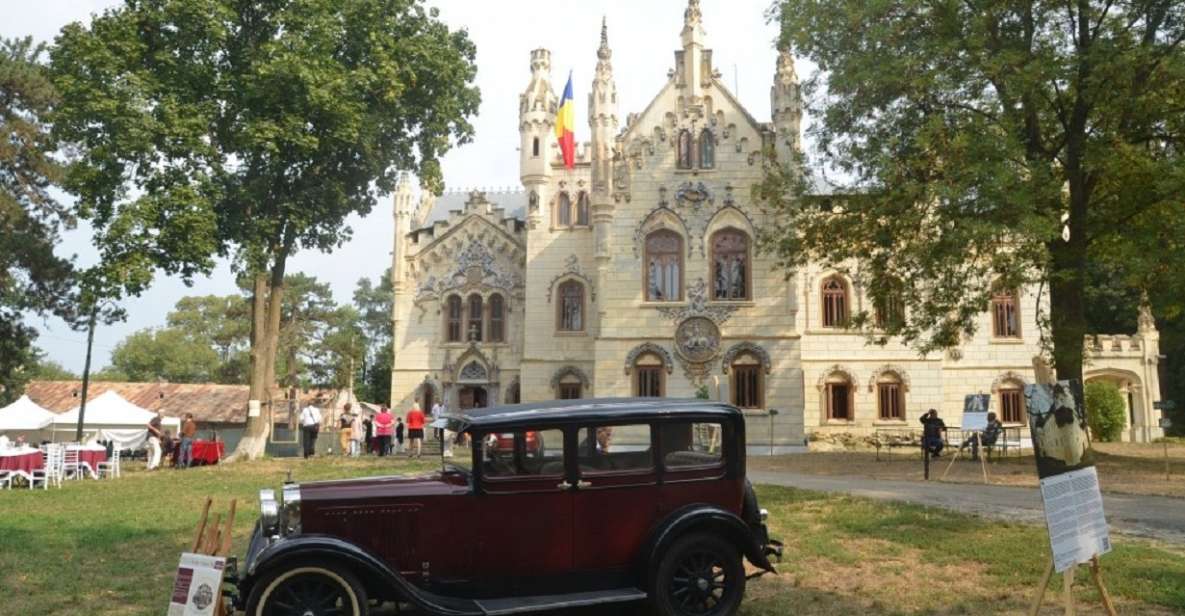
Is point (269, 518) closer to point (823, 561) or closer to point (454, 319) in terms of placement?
point (823, 561)

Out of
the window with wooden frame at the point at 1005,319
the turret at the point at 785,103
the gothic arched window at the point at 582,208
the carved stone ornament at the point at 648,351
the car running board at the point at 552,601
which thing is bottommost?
the car running board at the point at 552,601

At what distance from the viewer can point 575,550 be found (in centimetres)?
670

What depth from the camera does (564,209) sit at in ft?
Answer: 121

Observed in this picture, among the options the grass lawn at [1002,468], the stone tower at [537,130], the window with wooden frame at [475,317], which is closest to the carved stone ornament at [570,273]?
the stone tower at [537,130]

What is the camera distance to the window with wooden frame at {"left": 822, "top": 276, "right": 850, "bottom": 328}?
33.8 meters

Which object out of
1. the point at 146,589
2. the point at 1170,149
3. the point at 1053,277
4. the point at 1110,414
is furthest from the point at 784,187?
the point at 1110,414

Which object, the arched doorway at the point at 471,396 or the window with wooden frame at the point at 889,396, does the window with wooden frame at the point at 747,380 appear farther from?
the arched doorway at the point at 471,396

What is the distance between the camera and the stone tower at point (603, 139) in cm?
3111

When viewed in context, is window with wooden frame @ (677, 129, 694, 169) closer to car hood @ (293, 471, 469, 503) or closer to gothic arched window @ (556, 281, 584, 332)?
gothic arched window @ (556, 281, 584, 332)

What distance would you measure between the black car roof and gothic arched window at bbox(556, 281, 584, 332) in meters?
28.3

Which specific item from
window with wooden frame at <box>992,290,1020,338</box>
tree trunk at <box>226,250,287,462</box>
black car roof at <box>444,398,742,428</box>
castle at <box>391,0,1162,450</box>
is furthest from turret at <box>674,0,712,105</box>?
black car roof at <box>444,398,742,428</box>

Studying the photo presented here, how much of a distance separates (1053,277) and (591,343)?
20.2 metres

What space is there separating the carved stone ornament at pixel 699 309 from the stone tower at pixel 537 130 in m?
8.48

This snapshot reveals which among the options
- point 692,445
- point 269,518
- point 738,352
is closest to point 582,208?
point 738,352
